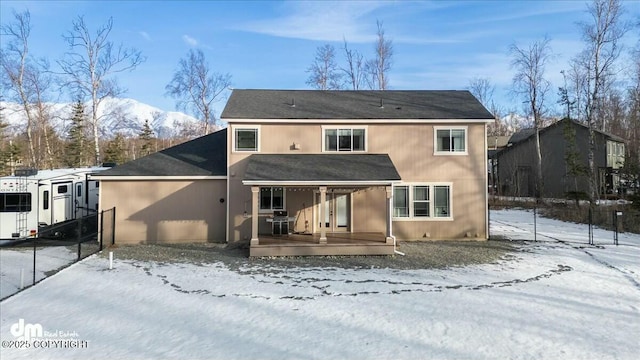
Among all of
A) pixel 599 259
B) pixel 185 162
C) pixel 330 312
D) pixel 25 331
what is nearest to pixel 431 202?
pixel 599 259

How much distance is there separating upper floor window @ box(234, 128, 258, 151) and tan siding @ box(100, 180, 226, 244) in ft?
5.38

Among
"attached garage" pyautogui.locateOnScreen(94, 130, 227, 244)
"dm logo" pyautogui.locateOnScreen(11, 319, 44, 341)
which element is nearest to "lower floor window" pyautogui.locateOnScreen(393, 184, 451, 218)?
"attached garage" pyautogui.locateOnScreen(94, 130, 227, 244)

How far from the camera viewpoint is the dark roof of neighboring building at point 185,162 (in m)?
16.0

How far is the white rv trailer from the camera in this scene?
→ 1488 centimetres

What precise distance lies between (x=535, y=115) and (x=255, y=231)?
32.7m

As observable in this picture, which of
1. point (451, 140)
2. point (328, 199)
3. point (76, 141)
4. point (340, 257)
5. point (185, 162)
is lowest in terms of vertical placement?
point (340, 257)

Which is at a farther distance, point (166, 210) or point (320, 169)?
point (166, 210)

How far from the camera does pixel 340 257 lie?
13305 millimetres

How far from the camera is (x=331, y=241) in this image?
14125mm

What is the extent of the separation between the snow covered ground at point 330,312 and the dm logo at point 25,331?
6cm

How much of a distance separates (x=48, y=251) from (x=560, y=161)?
131ft

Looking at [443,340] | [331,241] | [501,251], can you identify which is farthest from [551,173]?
[443,340]

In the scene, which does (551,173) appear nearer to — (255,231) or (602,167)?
(602,167)

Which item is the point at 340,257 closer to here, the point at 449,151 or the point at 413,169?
the point at 413,169
